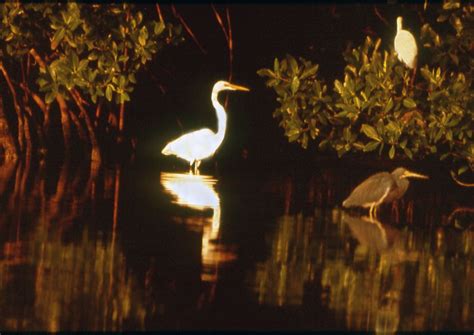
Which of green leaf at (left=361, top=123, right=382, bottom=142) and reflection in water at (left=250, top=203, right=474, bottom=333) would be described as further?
green leaf at (left=361, top=123, right=382, bottom=142)

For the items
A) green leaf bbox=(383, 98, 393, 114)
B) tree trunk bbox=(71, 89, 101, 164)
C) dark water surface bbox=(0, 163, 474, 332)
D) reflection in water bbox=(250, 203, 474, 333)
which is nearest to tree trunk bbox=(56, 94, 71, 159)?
tree trunk bbox=(71, 89, 101, 164)

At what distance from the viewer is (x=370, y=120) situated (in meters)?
17.6

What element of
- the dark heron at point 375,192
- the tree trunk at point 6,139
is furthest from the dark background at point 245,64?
the dark heron at point 375,192

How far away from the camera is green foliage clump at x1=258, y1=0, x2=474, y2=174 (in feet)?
56.1

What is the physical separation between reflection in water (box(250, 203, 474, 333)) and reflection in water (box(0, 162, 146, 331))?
1.07m

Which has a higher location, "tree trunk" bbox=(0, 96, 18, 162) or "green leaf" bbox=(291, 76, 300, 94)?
"green leaf" bbox=(291, 76, 300, 94)

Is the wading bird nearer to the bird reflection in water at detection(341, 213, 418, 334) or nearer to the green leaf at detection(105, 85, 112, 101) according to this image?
the green leaf at detection(105, 85, 112, 101)

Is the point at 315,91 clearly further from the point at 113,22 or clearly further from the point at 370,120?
the point at 113,22

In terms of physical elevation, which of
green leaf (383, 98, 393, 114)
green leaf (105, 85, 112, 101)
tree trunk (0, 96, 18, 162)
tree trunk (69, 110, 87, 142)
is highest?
green leaf (105, 85, 112, 101)

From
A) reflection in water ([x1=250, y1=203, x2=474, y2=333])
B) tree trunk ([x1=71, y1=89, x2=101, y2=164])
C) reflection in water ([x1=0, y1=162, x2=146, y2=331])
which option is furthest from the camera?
tree trunk ([x1=71, y1=89, x2=101, y2=164])

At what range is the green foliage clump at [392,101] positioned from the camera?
1711 cm

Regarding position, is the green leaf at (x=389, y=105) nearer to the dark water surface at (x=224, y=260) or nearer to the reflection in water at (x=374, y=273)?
the dark water surface at (x=224, y=260)

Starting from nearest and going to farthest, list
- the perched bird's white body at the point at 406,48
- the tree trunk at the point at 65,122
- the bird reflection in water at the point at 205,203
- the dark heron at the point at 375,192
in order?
the bird reflection in water at the point at 205,203 < the dark heron at the point at 375,192 < the perched bird's white body at the point at 406,48 < the tree trunk at the point at 65,122

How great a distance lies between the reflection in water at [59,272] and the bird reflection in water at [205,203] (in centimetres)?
69
